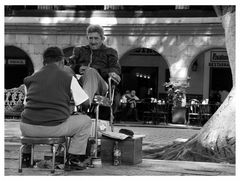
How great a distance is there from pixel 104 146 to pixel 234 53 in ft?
9.58

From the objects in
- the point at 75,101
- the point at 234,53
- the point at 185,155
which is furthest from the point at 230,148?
the point at 75,101

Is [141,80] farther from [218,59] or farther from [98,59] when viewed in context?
[98,59]

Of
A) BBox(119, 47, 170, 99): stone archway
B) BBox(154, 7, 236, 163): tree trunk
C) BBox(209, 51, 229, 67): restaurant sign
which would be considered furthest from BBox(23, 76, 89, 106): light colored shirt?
BBox(119, 47, 170, 99): stone archway

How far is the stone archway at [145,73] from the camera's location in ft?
74.2

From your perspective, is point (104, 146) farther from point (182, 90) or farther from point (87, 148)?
point (182, 90)

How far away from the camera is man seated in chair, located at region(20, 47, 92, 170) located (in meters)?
4.78

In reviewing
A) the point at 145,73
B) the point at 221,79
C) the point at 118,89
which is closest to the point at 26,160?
the point at 118,89

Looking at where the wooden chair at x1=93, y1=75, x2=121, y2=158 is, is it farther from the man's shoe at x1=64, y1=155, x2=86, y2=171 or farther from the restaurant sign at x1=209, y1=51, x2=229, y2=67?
the restaurant sign at x1=209, y1=51, x2=229, y2=67

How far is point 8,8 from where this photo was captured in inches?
847

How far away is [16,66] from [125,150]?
740 inches

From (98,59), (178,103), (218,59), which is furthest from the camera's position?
(218,59)

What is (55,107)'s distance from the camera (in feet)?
15.8

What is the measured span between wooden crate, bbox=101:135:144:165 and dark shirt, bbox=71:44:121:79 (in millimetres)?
868

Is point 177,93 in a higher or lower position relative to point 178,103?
higher
